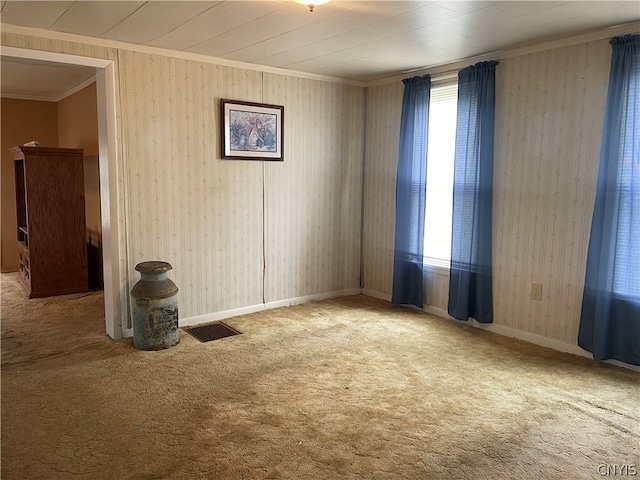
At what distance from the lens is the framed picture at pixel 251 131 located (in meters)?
4.35

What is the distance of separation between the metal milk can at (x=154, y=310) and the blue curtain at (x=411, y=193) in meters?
2.28

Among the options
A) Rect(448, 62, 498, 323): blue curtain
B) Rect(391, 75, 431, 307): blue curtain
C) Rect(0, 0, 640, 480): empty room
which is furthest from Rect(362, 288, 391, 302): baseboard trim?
Rect(448, 62, 498, 323): blue curtain

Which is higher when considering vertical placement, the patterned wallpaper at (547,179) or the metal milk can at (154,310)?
the patterned wallpaper at (547,179)

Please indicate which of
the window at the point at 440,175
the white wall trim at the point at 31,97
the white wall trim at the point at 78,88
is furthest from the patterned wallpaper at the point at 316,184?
the white wall trim at the point at 31,97

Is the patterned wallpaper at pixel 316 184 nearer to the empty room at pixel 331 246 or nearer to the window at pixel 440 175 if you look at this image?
the empty room at pixel 331 246

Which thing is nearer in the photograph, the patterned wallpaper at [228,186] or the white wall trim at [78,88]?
the patterned wallpaper at [228,186]

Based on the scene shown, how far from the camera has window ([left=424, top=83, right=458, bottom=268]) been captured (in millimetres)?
4523

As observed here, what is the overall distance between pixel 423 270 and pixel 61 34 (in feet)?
11.9

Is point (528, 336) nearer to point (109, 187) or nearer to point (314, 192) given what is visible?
point (314, 192)

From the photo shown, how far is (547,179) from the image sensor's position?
Result: 375cm

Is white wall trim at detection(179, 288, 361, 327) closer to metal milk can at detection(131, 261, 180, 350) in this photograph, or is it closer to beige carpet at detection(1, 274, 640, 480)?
beige carpet at detection(1, 274, 640, 480)

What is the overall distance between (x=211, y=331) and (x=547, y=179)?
301cm

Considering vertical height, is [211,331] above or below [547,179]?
below

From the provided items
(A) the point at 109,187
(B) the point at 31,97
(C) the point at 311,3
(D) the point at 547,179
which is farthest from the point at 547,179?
(B) the point at 31,97
